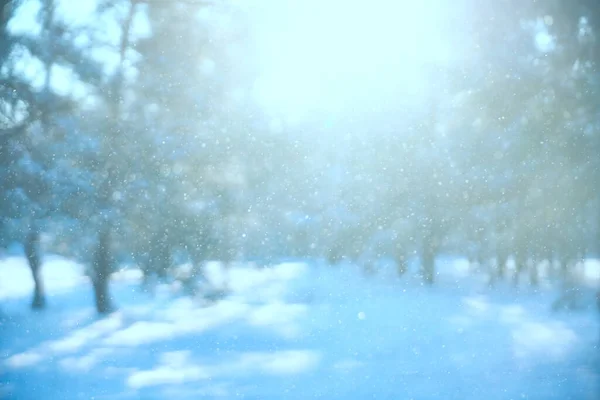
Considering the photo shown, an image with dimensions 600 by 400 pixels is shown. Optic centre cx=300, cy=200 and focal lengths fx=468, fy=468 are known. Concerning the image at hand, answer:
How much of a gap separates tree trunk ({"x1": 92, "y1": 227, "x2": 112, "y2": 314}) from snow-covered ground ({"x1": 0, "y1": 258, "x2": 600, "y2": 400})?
0.04 metres

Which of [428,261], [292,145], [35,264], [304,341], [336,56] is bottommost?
[304,341]

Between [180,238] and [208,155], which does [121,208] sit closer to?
[180,238]

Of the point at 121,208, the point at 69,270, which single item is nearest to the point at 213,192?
the point at 121,208

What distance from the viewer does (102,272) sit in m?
1.82

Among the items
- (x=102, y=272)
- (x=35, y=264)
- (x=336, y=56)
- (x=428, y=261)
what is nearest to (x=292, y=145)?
(x=336, y=56)

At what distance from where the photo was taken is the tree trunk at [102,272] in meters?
1.77

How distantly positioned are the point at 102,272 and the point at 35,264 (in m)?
0.25

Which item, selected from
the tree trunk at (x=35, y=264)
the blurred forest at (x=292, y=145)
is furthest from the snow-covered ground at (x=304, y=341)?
the blurred forest at (x=292, y=145)

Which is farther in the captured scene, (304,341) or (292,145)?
(304,341)

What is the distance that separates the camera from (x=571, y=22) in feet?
5.30

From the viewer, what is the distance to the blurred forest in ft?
5.45

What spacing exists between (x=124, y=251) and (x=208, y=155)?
0.49m

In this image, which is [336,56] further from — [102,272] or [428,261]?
[102,272]

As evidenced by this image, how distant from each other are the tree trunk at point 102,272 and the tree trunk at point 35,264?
8.1 inches
